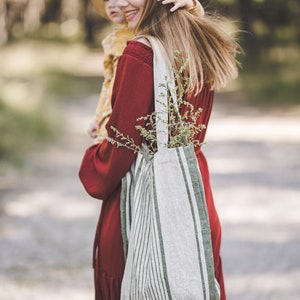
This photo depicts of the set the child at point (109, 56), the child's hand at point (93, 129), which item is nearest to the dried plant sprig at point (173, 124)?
the child at point (109, 56)

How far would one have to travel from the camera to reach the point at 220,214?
21.9ft

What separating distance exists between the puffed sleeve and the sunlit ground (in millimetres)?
634

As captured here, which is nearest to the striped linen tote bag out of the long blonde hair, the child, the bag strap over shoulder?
the bag strap over shoulder

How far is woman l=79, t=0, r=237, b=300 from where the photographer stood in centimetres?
228

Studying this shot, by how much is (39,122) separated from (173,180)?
9.01 m

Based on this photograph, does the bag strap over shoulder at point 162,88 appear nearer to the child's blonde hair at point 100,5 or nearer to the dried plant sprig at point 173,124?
the dried plant sprig at point 173,124

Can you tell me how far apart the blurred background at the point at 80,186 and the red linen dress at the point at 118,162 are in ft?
0.89

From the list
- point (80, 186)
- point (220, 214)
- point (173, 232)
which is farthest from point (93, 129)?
point (80, 186)

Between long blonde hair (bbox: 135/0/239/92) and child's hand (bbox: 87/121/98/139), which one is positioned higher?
long blonde hair (bbox: 135/0/239/92)

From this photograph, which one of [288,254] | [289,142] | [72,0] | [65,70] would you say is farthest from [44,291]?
[72,0]

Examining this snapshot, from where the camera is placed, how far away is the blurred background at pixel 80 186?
5.04m

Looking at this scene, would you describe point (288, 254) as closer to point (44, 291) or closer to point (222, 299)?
point (44, 291)

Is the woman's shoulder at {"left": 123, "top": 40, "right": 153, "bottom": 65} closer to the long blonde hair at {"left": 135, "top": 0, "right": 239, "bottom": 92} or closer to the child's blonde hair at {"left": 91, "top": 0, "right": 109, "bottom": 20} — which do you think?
the long blonde hair at {"left": 135, "top": 0, "right": 239, "bottom": 92}

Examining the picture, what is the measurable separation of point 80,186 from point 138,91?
5.84 meters
